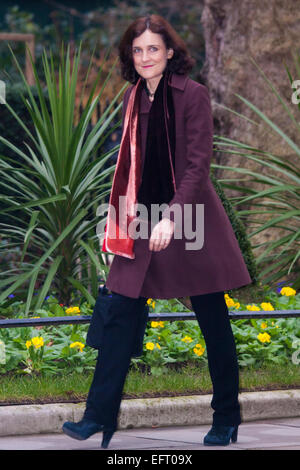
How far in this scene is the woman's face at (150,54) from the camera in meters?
3.78

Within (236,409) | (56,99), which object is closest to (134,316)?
(236,409)

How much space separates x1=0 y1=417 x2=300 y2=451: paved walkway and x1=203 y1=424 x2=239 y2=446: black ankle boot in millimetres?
26

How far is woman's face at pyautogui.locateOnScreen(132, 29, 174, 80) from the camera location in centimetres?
378

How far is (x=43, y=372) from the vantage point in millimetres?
4859

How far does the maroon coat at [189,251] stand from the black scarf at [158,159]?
0.03 m

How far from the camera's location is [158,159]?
3.74 meters

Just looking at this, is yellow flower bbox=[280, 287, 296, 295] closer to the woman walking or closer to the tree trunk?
the tree trunk

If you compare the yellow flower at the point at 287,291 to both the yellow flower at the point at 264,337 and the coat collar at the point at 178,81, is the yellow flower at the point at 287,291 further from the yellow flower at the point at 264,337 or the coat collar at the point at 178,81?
the coat collar at the point at 178,81

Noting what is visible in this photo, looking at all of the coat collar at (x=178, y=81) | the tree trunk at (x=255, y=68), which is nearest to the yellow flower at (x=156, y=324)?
the coat collar at (x=178, y=81)

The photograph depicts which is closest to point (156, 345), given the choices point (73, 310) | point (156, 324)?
point (156, 324)

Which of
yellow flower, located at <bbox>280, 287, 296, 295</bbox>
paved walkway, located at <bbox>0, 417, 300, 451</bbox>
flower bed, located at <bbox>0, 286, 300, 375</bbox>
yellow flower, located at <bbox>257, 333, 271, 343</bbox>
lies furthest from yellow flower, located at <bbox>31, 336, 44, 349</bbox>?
yellow flower, located at <bbox>280, 287, 296, 295</bbox>

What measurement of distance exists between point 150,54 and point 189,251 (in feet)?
2.78

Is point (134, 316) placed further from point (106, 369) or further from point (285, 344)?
point (285, 344)

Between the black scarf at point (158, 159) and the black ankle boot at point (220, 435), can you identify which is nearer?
the black scarf at point (158, 159)
